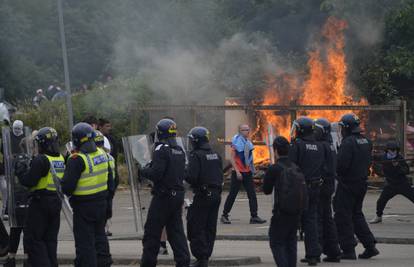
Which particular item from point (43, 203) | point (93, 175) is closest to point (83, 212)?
point (93, 175)

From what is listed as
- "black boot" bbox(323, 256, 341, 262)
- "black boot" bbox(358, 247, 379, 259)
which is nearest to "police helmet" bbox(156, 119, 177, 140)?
"black boot" bbox(323, 256, 341, 262)

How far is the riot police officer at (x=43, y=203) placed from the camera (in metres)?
11.5

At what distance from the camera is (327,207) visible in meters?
13.8

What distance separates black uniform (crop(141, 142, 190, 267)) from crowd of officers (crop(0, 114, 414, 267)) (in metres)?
0.01

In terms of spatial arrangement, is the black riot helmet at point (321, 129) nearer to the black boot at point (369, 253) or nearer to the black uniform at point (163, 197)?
the black boot at point (369, 253)

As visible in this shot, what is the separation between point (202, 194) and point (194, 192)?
125 mm

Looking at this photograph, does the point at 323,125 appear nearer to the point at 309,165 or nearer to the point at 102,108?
the point at 309,165

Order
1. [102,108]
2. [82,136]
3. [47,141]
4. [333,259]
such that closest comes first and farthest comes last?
1. [82,136]
2. [47,141]
3. [333,259]
4. [102,108]

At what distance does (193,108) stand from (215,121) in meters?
0.67

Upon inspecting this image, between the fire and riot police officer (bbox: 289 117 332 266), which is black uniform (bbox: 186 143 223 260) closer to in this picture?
riot police officer (bbox: 289 117 332 266)

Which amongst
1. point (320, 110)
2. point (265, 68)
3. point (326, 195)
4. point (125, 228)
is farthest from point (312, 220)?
point (265, 68)

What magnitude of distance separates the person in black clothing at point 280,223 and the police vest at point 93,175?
166 centimetres

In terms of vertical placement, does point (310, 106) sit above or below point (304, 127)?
above

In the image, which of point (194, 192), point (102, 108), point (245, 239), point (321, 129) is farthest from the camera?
point (102, 108)
